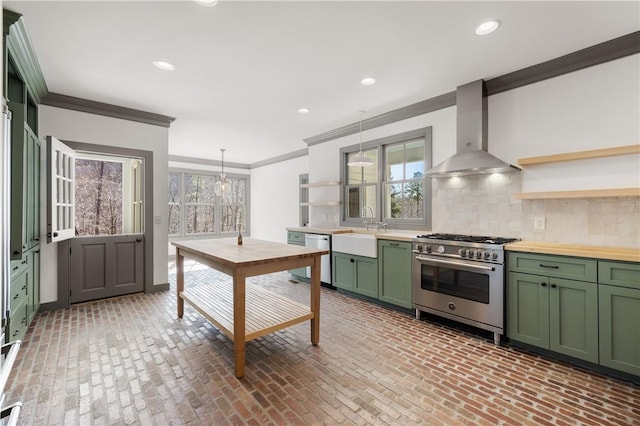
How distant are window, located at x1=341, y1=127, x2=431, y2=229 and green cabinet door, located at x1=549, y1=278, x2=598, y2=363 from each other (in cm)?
166

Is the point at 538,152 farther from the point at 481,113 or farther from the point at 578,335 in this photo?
the point at 578,335

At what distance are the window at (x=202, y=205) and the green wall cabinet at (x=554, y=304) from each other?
642 centimetres

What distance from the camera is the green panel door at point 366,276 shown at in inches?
155

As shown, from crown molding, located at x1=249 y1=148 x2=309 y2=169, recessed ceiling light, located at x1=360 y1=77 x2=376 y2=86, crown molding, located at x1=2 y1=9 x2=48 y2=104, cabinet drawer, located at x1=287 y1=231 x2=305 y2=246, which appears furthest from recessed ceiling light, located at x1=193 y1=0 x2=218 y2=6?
crown molding, located at x1=249 y1=148 x2=309 y2=169

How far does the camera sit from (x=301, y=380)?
2.27m

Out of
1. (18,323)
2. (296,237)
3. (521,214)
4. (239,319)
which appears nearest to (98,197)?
(18,323)

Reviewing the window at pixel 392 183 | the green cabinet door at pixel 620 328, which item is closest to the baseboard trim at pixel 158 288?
the window at pixel 392 183

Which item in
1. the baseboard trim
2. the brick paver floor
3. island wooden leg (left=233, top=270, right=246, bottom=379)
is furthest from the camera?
the baseboard trim

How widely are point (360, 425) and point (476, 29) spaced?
2.96m

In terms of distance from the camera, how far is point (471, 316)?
3018 millimetres

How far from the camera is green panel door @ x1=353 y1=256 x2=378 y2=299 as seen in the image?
3.95m

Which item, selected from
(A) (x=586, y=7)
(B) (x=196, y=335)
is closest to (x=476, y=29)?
(A) (x=586, y=7)

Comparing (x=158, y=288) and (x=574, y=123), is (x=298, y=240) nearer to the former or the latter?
(x=158, y=288)

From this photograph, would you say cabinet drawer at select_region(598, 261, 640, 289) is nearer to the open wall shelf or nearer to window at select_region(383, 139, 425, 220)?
the open wall shelf
